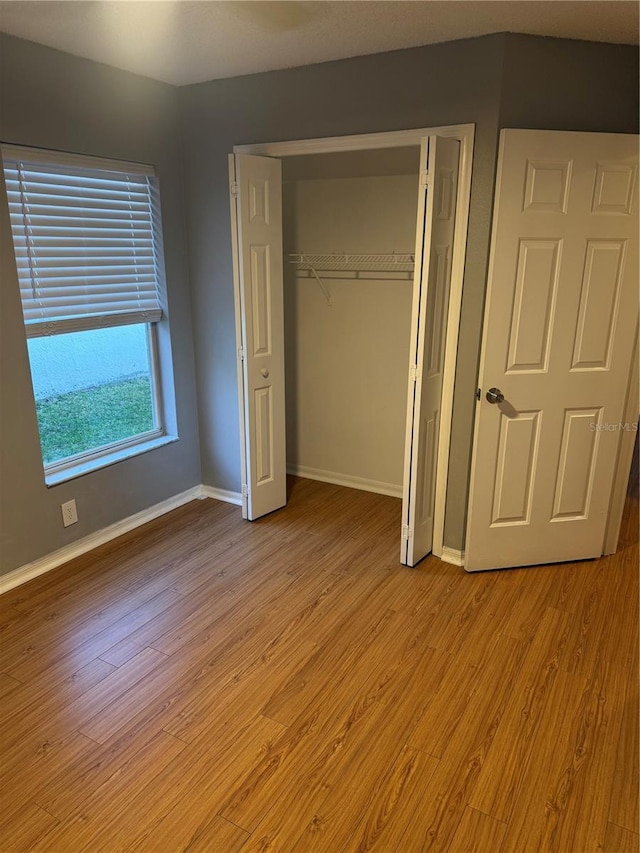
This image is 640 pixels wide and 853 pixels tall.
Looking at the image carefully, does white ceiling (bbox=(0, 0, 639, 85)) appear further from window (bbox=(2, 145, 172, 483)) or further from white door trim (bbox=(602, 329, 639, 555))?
white door trim (bbox=(602, 329, 639, 555))

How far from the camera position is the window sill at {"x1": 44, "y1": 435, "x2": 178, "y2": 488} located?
2992 millimetres

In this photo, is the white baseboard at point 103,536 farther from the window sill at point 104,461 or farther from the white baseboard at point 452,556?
the white baseboard at point 452,556

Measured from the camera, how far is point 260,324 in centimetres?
327

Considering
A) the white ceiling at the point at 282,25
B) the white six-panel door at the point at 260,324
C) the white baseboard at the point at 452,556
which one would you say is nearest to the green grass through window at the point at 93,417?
the white six-panel door at the point at 260,324

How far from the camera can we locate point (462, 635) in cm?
250

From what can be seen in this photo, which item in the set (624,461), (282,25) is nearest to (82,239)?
(282,25)

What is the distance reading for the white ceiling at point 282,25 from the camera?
2094 millimetres

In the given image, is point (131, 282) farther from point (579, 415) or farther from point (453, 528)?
point (579, 415)

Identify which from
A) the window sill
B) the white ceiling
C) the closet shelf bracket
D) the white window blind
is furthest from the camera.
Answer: the closet shelf bracket

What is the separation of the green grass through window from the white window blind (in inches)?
14.9

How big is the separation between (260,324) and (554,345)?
1560 mm

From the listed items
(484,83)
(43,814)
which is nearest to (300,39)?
(484,83)

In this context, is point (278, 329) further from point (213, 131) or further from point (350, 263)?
point (213, 131)

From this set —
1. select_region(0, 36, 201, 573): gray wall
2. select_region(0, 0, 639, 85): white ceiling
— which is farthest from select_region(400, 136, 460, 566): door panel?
select_region(0, 36, 201, 573): gray wall
